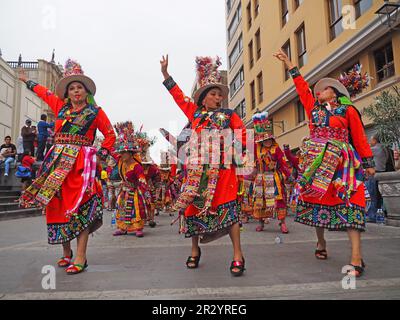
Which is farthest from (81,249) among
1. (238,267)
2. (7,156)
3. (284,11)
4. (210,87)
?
(284,11)

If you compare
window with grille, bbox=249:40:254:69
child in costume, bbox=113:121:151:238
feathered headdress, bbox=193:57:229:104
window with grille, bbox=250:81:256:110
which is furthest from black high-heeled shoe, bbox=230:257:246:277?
window with grille, bbox=249:40:254:69

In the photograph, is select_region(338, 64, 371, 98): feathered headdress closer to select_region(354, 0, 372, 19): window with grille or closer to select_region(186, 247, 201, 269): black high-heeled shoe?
select_region(186, 247, 201, 269): black high-heeled shoe

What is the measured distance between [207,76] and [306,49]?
13.4m

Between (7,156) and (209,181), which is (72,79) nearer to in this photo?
(209,181)

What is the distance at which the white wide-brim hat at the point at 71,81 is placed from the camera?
384 centimetres

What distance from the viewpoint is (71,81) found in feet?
12.7

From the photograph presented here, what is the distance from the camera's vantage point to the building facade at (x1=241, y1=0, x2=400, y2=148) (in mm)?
10766

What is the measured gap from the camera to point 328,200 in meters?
3.56

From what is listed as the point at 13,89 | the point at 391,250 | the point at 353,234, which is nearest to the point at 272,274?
the point at 353,234

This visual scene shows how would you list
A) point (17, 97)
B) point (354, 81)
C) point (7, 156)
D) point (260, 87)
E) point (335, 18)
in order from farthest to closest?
point (17, 97)
point (260, 87)
point (335, 18)
point (7, 156)
point (354, 81)

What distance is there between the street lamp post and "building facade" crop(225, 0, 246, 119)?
16667mm

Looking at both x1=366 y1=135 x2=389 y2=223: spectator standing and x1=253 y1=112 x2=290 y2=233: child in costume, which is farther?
x1=366 y1=135 x2=389 y2=223: spectator standing

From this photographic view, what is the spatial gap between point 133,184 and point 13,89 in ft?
71.8
